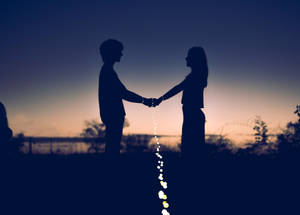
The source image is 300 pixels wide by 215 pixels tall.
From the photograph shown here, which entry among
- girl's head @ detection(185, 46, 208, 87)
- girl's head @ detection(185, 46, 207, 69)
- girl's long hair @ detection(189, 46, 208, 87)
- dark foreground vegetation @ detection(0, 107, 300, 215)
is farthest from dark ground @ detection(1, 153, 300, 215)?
girl's head @ detection(185, 46, 207, 69)

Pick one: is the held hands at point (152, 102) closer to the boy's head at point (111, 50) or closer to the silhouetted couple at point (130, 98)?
the silhouetted couple at point (130, 98)

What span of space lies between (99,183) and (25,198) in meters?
1.70

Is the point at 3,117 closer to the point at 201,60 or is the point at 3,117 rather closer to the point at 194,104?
the point at 194,104

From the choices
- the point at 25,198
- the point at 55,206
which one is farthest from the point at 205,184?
the point at 25,198

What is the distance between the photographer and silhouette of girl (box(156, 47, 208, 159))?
6398 mm

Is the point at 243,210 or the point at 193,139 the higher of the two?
the point at 193,139

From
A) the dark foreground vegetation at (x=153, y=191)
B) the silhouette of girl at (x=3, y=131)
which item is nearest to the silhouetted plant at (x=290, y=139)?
the dark foreground vegetation at (x=153, y=191)

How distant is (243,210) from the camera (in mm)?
4453

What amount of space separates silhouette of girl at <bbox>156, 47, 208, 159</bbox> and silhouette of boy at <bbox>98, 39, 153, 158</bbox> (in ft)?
4.76

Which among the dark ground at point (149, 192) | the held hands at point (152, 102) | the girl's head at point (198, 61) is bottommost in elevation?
the dark ground at point (149, 192)

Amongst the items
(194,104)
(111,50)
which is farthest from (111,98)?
(194,104)

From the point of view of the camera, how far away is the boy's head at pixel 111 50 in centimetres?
601

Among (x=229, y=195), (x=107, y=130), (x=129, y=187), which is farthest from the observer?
(x=129, y=187)

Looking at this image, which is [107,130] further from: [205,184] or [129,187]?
[205,184]
